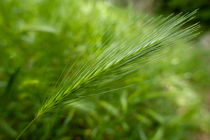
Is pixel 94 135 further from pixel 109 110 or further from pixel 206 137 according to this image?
pixel 206 137

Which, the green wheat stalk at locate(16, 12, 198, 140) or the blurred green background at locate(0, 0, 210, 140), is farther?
the blurred green background at locate(0, 0, 210, 140)

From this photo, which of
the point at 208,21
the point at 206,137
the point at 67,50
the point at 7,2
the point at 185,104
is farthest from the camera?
the point at 208,21

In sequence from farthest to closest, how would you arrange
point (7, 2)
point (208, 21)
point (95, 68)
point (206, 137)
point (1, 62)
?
point (208, 21), point (206, 137), point (7, 2), point (1, 62), point (95, 68)

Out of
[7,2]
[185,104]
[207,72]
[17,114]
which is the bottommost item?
[207,72]

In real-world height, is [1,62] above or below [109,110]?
above

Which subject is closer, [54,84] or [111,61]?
[111,61]

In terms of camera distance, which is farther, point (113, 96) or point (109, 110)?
point (113, 96)

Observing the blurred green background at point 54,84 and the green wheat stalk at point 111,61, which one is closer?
the green wheat stalk at point 111,61

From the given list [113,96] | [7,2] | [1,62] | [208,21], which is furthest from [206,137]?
[208,21]
